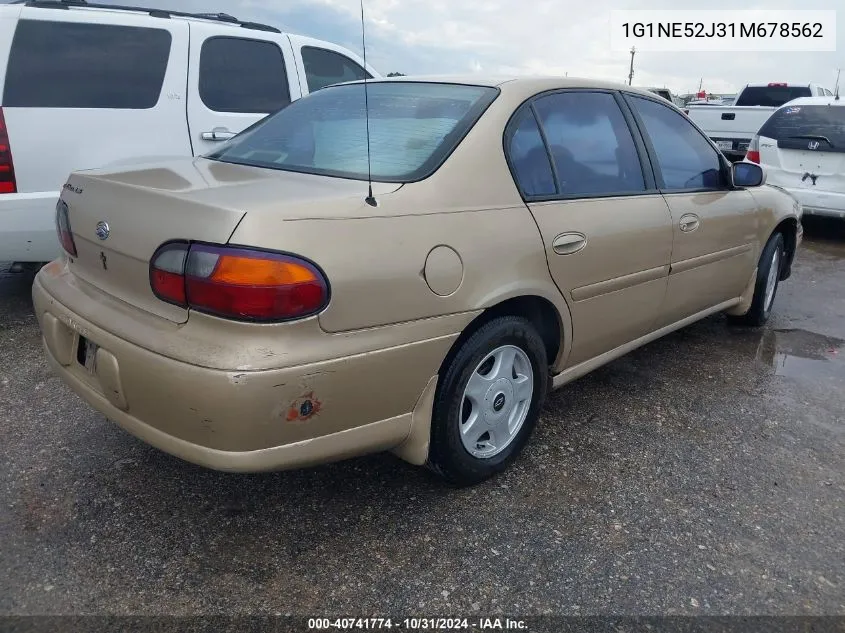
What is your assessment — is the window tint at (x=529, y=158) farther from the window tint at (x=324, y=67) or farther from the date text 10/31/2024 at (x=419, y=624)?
the window tint at (x=324, y=67)

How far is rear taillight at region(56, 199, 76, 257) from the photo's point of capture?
2.46 m

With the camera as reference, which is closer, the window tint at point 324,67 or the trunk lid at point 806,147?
the window tint at point 324,67

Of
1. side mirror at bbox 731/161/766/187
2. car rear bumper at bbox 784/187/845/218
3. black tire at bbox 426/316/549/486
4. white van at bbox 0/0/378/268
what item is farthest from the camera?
car rear bumper at bbox 784/187/845/218

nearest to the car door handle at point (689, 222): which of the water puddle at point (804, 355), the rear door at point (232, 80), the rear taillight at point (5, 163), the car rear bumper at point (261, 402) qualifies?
the water puddle at point (804, 355)

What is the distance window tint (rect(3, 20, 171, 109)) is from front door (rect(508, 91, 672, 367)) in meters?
2.95

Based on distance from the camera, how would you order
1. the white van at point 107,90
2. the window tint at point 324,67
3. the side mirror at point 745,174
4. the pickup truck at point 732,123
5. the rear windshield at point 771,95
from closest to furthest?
the side mirror at point 745,174, the white van at point 107,90, the window tint at point 324,67, the pickup truck at point 732,123, the rear windshield at point 771,95

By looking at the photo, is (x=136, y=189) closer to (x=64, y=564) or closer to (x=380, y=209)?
(x=380, y=209)

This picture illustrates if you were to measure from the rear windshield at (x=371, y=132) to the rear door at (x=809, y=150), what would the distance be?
5.82 m

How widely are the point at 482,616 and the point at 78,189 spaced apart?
Answer: 1.96 meters

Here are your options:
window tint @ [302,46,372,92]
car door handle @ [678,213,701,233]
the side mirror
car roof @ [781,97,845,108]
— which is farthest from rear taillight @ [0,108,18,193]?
car roof @ [781,97,845,108]

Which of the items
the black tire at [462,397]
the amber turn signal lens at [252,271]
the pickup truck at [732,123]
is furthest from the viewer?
the pickup truck at [732,123]

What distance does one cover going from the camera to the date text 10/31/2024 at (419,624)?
194 centimetres

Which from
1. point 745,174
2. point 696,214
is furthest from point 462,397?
point 745,174

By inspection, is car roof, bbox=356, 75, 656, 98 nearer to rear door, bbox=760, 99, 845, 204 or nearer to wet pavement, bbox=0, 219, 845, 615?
wet pavement, bbox=0, 219, 845, 615
